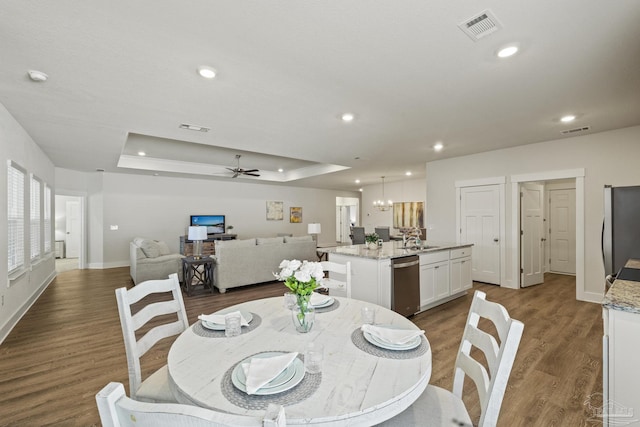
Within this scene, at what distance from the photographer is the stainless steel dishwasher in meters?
3.50

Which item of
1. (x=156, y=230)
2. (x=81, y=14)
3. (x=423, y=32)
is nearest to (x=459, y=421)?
(x=423, y=32)

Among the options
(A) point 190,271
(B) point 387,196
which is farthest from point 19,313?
(B) point 387,196

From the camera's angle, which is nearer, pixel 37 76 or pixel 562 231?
pixel 37 76

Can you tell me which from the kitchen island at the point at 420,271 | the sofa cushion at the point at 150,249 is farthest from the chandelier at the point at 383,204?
the sofa cushion at the point at 150,249

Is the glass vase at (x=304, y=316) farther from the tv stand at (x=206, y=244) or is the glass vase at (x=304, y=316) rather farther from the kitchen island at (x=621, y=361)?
the tv stand at (x=206, y=244)

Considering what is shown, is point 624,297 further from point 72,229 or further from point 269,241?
point 72,229

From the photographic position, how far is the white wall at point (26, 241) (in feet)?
10.5

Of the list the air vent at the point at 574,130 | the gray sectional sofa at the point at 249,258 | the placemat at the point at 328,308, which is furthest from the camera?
the gray sectional sofa at the point at 249,258

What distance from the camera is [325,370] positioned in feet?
3.68

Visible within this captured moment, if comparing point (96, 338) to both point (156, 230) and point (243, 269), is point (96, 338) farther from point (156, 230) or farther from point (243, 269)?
point (156, 230)

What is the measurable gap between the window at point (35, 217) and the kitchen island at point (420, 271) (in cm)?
471

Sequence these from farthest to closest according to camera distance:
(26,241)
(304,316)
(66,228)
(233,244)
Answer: (66,228)
(233,244)
(26,241)
(304,316)

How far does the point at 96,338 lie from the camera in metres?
3.19

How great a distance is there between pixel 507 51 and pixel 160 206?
843 centimetres
